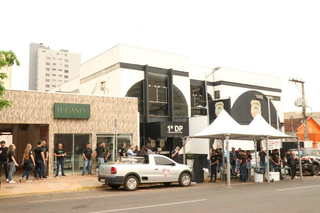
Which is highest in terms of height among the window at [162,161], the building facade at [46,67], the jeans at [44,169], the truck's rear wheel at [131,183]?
the building facade at [46,67]

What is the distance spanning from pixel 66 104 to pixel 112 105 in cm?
308

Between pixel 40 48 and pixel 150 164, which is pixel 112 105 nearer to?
pixel 150 164

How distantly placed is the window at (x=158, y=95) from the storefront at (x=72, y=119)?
5144 millimetres

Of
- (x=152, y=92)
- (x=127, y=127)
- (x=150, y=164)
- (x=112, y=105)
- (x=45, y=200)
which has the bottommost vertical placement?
(x=45, y=200)

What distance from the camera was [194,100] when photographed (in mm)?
32125

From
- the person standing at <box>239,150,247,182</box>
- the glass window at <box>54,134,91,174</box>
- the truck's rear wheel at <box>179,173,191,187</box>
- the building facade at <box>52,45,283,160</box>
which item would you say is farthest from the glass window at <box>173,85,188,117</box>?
the truck's rear wheel at <box>179,173,191,187</box>

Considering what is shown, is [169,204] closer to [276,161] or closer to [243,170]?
[243,170]

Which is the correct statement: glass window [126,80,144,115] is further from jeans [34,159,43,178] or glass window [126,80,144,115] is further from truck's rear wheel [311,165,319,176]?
truck's rear wheel [311,165,319,176]

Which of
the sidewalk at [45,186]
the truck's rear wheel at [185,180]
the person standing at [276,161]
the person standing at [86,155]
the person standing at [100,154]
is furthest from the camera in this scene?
the person standing at [276,161]

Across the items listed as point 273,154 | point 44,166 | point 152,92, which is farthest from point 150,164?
point 152,92

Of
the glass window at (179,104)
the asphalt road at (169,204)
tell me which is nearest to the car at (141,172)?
the asphalt road at (169,204)

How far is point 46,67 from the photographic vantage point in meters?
126

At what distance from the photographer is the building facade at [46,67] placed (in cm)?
12500

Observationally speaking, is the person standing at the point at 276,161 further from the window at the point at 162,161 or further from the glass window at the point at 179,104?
the glass window at the point at 179,104
